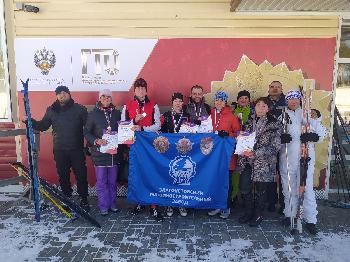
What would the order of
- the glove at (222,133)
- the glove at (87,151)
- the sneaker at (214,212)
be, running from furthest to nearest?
1. the glove at (87,151)
2. the sneaker at (214,212)
3. the glove at (222,133)

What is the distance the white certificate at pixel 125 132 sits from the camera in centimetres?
488

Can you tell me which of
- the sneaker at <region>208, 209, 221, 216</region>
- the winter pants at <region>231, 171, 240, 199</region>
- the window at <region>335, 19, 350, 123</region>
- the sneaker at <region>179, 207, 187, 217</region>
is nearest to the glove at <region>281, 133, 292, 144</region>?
the winter pants at <region>231, 171, 240, 199</region>

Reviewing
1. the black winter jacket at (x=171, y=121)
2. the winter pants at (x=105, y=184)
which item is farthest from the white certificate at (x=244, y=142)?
the winter pants at (x=105, y=184)

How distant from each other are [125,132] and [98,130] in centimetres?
45

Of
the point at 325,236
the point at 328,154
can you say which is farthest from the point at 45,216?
the point at 328,154

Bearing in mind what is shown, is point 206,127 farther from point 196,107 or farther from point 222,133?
point 196,107

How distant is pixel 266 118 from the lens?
4.58m

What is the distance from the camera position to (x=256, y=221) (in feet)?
15.7

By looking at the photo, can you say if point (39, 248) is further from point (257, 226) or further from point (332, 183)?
point (332, 183)

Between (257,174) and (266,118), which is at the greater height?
(266,118)

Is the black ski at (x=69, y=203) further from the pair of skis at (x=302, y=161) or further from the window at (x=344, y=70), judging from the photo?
the window at (x=344, y=70)

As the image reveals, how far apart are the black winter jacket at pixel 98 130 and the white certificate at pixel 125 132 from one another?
0.74ft

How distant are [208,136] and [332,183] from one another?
294cm

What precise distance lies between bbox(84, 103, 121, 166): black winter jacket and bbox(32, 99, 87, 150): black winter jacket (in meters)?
0.30
